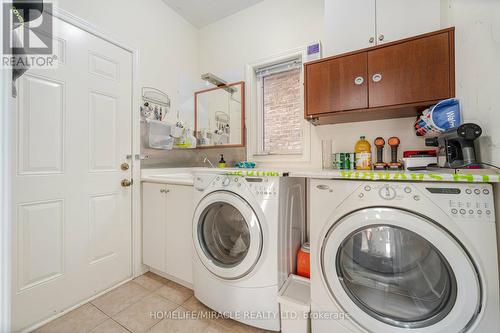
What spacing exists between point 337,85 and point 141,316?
6.97 feet

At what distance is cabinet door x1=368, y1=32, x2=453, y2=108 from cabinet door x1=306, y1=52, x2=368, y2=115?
57 millimetres

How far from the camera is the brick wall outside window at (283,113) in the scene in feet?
6.36

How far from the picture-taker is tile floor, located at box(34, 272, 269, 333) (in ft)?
4.09

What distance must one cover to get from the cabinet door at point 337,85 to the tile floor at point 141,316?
1597 millimetres

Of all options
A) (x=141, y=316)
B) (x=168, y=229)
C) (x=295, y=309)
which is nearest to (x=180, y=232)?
(x=168, y=229)

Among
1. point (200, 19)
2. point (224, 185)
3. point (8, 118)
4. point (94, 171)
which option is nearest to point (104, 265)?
point (94, 171)

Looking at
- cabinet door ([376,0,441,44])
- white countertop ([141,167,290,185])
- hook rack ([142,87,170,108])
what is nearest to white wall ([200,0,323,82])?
cabinet door ([376,0,441,44])

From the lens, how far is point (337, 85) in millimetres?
1363

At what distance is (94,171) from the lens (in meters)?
1.56

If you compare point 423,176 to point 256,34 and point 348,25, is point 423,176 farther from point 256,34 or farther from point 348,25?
point 256,34

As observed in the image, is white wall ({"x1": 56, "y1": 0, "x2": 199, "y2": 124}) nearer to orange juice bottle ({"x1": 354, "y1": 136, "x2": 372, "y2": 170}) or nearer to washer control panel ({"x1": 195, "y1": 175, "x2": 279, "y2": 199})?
washer control panel ({"x1": 195, "y1": 175, "x2": 279, "y2": 199})

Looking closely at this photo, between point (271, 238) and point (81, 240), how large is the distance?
1.46 metres

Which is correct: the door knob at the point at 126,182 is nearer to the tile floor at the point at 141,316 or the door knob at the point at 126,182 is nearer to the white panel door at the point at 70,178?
the white panel door at the point at 70,178

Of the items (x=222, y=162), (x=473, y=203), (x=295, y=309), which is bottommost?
(x=295, y=309)
